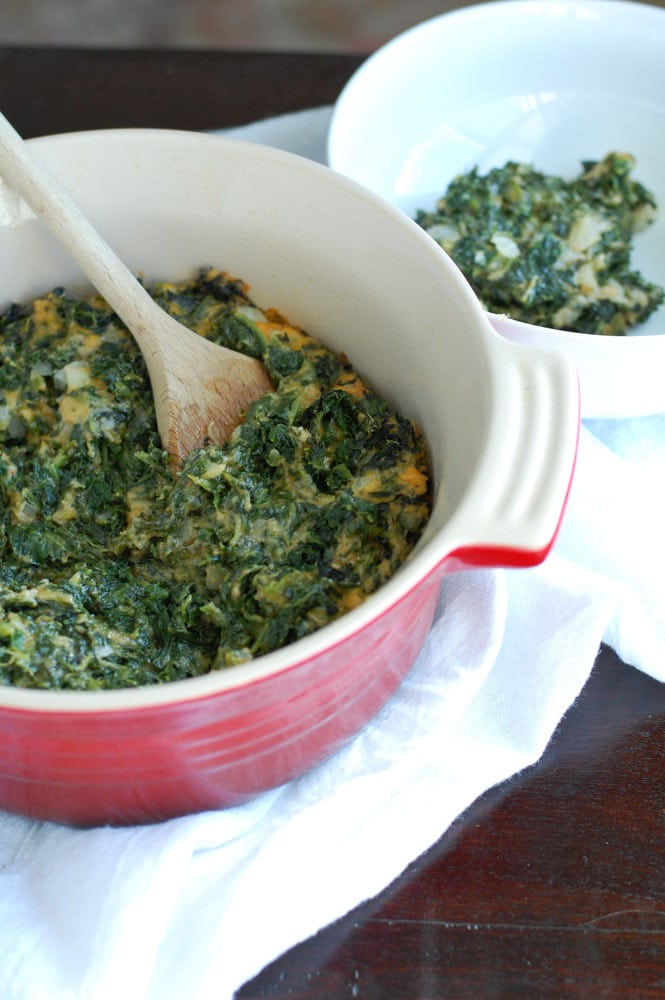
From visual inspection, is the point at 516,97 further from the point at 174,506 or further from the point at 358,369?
the point at 174,506

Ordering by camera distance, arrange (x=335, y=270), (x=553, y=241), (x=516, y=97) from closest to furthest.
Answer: (x=335, y=270), (x=553, y=241), (x=516, y=97)

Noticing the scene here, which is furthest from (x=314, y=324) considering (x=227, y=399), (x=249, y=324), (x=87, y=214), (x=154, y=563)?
(x=154, y=563)

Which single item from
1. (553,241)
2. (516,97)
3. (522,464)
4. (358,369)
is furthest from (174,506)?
(516,97)

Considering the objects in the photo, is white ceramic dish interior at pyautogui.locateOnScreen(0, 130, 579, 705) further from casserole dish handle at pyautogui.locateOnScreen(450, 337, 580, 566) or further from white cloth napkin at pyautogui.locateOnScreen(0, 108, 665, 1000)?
white cloth napkin at pyautogui.locateOnScreen(0, 108, 665, 1000)

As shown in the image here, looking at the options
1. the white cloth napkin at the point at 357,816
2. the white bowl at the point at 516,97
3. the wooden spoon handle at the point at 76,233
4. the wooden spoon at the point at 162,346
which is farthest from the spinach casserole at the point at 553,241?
the wooden spoon handle at the point at 76,233

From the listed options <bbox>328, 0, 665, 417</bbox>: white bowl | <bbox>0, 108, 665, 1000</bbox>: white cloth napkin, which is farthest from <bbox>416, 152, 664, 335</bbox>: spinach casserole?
<bbox>0, 108, 665, 1000</bbox>: white cloth napkin

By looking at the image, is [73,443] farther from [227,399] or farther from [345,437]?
[345,437]

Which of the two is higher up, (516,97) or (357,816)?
(516,97)
